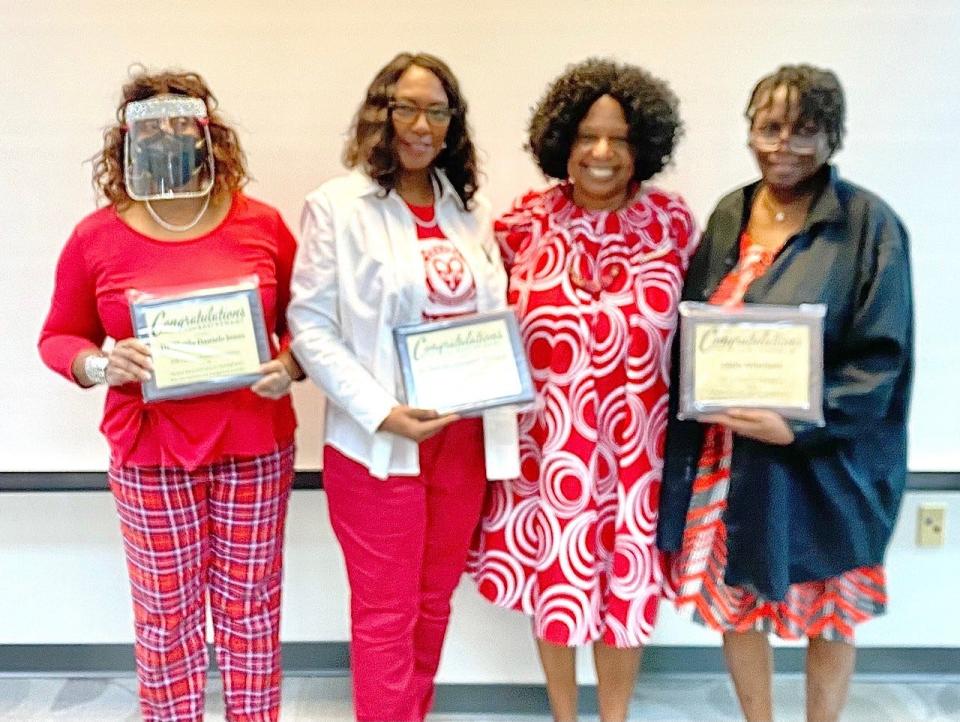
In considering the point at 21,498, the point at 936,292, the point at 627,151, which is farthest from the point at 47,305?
the point at 936,292

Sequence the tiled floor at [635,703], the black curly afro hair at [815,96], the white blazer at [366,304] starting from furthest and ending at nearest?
the tiled floor at [635,703] < the white blazer at [366,304] < the black curly afro hair at [815,96]

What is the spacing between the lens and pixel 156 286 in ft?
4.73

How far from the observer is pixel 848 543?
144 cm

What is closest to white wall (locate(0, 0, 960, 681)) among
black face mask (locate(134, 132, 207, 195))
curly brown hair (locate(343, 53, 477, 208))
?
curly brown hair (locate(343, 53, 477, 208))

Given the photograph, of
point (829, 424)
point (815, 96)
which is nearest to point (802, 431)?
point (829, 424)

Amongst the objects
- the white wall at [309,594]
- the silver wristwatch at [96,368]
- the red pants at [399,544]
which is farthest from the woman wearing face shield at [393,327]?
the white wall at [309,594]

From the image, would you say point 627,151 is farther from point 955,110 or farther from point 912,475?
point 912,475

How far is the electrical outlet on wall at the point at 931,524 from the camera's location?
6.76ft

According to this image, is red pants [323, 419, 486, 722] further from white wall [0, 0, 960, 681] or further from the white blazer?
white wall [0, 0, 960, 681]

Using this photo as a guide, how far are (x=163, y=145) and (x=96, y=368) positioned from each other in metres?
0.41

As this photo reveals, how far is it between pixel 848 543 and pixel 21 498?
1892 millimetres

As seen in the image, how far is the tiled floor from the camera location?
206 centimetres

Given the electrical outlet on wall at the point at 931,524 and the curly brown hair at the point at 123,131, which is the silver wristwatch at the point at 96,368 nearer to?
the curly brown hair at the point at 123,131

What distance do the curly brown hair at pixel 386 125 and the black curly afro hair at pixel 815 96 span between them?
1.78 ft
